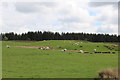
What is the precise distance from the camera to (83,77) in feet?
66.6

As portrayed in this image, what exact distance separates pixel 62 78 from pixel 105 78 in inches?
172

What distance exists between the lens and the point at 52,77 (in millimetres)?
20109

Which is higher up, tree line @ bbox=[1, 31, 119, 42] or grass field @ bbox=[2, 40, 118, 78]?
tree line @ bbox=[1, 31, 119, 42]

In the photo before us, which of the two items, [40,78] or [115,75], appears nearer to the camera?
[115,75]

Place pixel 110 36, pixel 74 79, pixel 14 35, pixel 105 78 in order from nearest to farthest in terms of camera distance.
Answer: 1. pixel 105 78
2. pixel 74 79
3. pixel 110 36
4. pixel 14 35

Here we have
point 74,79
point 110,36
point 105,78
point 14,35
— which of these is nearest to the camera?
point 105,78

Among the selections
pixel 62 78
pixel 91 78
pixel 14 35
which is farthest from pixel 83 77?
pixel 14 35

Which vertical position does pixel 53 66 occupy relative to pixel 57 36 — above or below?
below

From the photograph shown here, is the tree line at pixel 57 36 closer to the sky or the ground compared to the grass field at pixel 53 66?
closer to the sky

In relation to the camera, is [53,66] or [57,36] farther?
[57,36]

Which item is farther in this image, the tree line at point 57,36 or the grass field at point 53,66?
the tree line at point 57,36

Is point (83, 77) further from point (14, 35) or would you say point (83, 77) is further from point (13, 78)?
point (14, 35)

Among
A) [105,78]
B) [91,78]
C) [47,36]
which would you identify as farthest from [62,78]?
[47,36]

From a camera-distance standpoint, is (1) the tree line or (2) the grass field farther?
(1) the tree line
